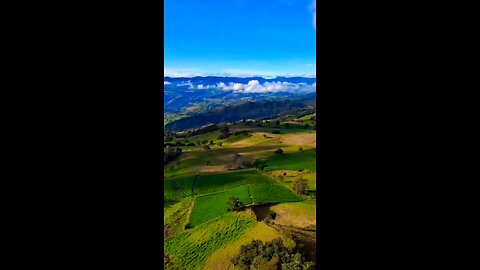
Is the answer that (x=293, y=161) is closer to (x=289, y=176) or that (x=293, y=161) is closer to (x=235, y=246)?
(x=289, y=176)

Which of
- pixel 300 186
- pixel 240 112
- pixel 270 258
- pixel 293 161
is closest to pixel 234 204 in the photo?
pixel 300 186

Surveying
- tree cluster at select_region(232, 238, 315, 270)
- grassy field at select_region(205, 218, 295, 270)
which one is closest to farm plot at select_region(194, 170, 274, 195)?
grassy field at select_region(205, 218, 295, 270)

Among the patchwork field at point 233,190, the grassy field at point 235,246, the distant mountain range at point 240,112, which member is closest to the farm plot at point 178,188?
the patchwork field at point 233,190

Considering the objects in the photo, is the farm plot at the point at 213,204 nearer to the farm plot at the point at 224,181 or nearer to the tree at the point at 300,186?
the farm plot at the point at 224,181
